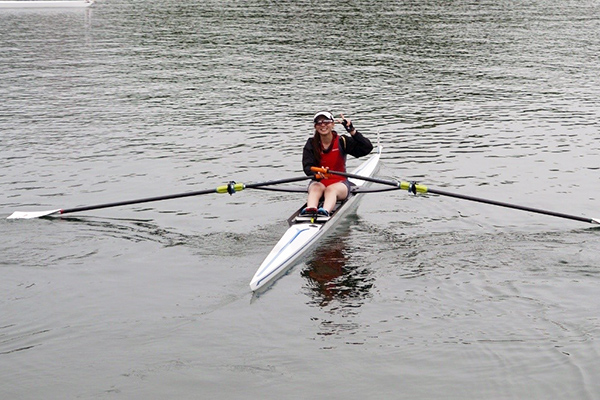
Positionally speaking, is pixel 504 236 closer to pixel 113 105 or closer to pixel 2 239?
pixel 2 239

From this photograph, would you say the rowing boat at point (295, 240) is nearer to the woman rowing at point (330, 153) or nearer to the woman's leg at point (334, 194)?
the woman's leg at point (334, 194)

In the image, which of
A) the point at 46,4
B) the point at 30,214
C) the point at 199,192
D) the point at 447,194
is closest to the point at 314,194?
the point at 199,192

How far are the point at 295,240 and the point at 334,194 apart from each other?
1.92 meters

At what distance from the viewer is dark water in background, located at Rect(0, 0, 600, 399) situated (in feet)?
37.5

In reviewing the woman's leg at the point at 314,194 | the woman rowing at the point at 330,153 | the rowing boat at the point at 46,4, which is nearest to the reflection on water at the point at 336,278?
the woman's leg at the point at 314,194

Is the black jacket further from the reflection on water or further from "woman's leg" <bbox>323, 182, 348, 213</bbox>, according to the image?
the reflection on water

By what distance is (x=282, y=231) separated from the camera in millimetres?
16906

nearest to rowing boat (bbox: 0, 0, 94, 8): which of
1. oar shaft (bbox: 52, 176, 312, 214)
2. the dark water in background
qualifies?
the dark water in background

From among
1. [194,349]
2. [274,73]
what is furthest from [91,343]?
[274,73]

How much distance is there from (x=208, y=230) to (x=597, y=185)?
910cm

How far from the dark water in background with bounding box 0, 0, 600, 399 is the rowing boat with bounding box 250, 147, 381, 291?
236 mm

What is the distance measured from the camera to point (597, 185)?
20.4 m

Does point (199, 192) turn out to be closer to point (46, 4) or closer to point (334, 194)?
point (334, 194)

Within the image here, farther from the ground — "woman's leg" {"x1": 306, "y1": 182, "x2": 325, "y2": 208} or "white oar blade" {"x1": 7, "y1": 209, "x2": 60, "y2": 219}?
"woman's leg" {"x1": 306, "y1": 182, "x2": 325, "y2": 208}
